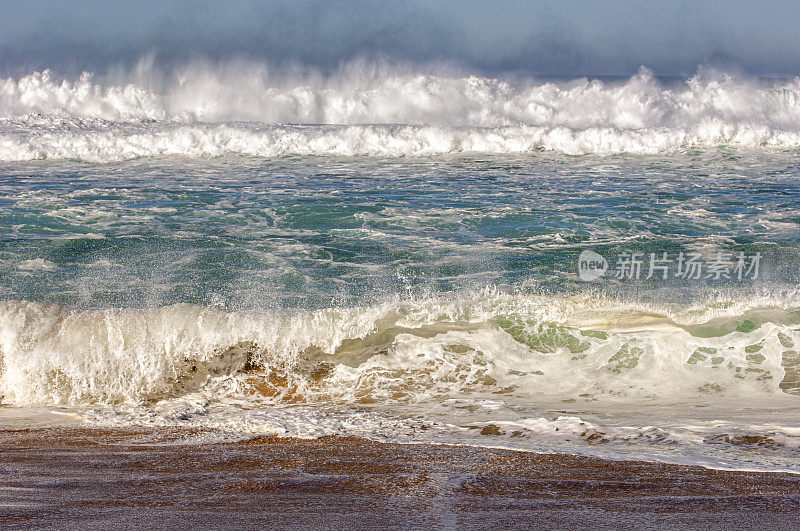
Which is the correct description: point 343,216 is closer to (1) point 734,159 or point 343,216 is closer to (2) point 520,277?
(2) point 520,277

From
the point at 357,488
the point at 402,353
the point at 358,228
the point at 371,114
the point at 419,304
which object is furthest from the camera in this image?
the point at 371,114

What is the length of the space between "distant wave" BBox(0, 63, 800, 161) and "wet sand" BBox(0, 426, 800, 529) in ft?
43.0

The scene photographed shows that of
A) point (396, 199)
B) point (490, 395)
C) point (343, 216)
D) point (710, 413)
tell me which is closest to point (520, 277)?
point (490, 395)

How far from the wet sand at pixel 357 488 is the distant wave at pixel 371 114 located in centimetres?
1311

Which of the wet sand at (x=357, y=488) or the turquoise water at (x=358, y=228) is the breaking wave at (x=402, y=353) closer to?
the turquoise water at (x=358, y=228)

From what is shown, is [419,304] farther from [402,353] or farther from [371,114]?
[371,114]

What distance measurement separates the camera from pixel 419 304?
5.61 m

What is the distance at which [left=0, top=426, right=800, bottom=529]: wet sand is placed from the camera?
8.17ft

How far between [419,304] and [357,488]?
113 inches

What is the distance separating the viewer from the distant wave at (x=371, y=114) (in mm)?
16156

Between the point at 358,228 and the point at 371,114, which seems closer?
the point at 358,228

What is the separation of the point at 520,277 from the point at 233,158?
10.4 m

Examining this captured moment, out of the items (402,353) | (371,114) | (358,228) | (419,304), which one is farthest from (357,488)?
(371,114)

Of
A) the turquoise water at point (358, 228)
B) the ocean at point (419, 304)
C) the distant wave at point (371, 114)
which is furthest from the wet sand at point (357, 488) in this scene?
the distant wave at point (371, 114)
